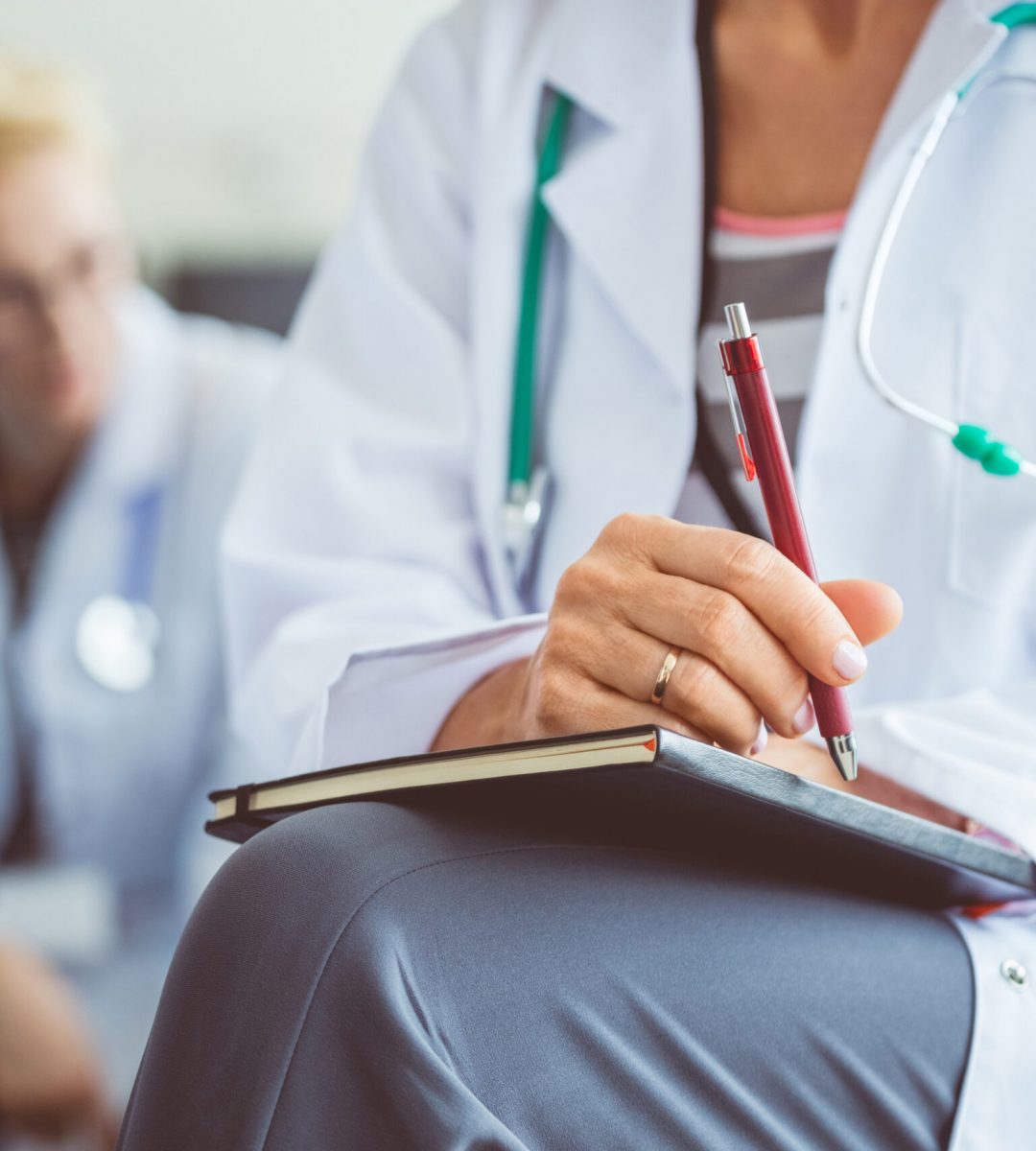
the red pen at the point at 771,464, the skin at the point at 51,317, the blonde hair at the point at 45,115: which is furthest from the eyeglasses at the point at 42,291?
the red pen at the point at 771,464

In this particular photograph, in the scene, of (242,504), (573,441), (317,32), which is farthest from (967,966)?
(317,32)

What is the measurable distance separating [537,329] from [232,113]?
361 centimetres

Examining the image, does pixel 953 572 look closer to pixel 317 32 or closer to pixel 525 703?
pixel 525 703

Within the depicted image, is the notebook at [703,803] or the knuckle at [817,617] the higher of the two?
the knuckle at [817,617]

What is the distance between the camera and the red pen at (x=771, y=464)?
1.45 feet

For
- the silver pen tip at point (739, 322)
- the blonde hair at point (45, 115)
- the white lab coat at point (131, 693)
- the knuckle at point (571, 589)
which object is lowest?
the white lab coat at point (131, 693)

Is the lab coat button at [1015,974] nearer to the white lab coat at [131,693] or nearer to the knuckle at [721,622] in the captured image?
the knuckle at [721,622]

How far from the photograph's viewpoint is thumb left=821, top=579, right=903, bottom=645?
45 cm

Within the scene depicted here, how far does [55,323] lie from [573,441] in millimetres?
816

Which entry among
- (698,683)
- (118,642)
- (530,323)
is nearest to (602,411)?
(530,323)

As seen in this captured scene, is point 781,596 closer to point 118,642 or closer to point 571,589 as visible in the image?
point 571,589

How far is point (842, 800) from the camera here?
0.41 metres

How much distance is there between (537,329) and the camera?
0.76 meters

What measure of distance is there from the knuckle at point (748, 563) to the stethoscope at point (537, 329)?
0.16 m
